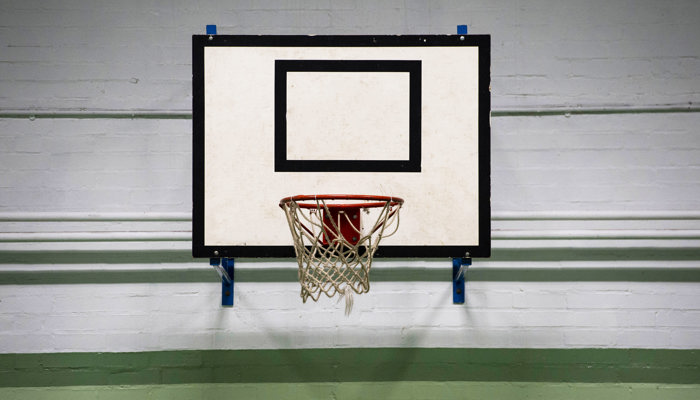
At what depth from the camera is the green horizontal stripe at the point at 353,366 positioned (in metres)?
2.73

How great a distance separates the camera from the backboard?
7.38 feet

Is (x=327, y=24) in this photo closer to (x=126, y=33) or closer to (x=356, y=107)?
(x=356, y=107)

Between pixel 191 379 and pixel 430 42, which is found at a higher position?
pixel 430 42

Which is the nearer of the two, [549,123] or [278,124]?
[278,124]

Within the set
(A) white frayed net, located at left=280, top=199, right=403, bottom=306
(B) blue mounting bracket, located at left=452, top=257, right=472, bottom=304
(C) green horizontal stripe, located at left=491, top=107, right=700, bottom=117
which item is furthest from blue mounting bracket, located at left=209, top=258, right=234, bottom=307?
(C) green horizontal stripe, located at left=491, top=107, right=700, bottom=117

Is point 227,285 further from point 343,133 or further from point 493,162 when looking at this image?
point 493,162

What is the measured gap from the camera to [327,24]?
290 cm

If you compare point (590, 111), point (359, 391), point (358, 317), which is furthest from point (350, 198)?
point (590, 111)

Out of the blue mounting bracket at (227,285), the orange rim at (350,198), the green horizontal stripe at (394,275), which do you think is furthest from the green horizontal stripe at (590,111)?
the blue mounting bracket at (227,285)

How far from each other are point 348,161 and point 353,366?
1207 mm

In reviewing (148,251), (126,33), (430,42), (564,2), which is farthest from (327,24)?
(148,251)

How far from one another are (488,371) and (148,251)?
80.2 inches

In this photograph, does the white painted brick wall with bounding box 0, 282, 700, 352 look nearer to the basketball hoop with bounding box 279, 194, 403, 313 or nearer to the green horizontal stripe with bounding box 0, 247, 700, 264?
the green horizontal stripe with bounding box 0, 247, 700, 264

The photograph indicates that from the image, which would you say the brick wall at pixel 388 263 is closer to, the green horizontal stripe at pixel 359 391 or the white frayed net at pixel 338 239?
the green horizontal stripe at pixel 359 391
